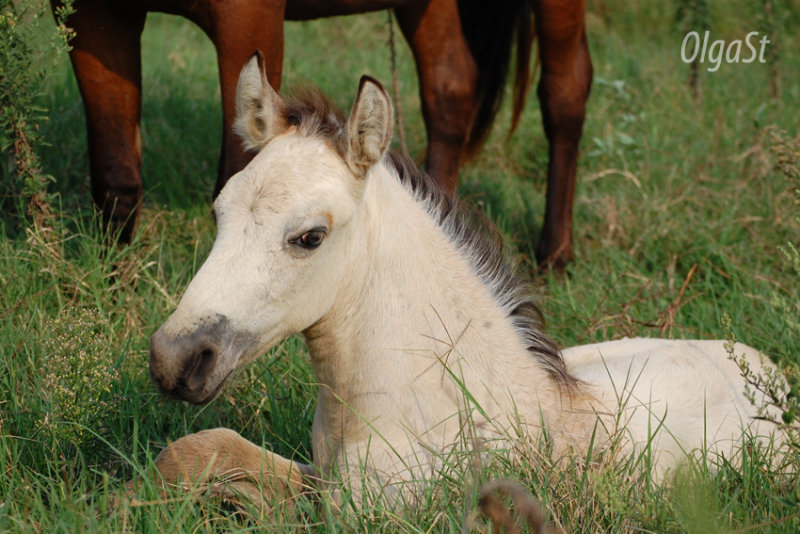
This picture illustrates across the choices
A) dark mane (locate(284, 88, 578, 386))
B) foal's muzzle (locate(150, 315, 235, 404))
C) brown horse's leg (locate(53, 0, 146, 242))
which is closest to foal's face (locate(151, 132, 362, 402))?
foal's muzzle (locate(150, 315, 235, 404))

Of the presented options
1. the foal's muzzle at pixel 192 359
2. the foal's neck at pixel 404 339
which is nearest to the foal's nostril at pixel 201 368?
the foal's muzzle at pixel 192 359

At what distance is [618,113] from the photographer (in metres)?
6.71

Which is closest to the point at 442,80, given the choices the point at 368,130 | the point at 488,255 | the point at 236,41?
the point at 236,41

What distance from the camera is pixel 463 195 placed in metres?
5.60

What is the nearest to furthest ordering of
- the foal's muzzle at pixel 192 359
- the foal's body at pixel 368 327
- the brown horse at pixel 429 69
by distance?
the foal's muzzle at pixel 192 359 → the foal's body at pixel 368 327 → the brown horse at pixel 429 69

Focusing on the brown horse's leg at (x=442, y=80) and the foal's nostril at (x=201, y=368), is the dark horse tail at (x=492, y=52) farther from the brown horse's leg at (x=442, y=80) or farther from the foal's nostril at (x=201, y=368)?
the foal's nostril at (x=201, y=368)

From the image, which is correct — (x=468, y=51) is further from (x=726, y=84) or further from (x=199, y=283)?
(x=199, y=283)

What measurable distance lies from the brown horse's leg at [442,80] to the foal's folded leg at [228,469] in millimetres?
2936

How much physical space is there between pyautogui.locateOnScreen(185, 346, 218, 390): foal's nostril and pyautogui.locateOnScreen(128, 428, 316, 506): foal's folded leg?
13.3 inches

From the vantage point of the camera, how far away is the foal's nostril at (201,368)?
7.48ft

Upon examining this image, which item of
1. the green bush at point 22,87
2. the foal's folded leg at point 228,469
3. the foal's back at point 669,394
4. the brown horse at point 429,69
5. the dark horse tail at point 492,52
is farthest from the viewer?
the dark horse tail at point 492,52

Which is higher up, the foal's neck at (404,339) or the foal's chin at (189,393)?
the foal's neck at (404,339)

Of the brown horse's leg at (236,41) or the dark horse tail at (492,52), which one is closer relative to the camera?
the brown horse's leg at (236,41)

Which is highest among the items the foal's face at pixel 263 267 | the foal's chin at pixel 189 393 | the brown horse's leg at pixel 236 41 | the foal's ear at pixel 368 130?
the brown horse's leg at pixel 236 41
